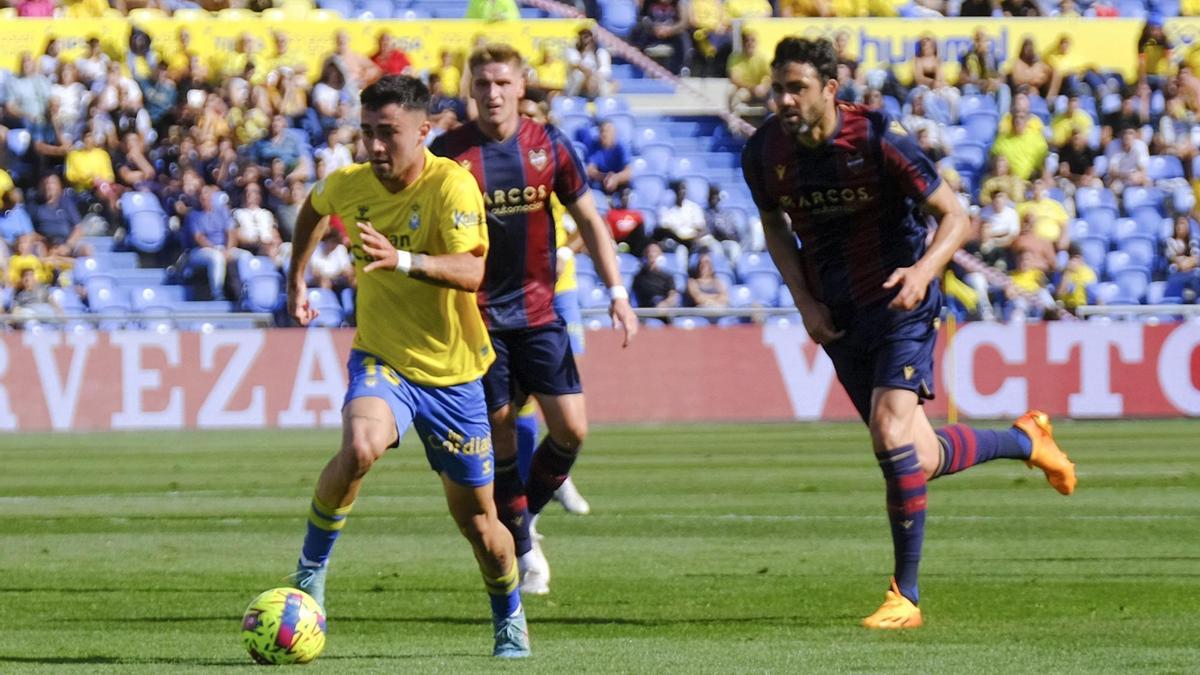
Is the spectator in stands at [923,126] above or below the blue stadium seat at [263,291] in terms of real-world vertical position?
above

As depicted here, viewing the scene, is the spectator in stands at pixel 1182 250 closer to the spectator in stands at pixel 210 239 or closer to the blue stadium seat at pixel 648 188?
the blue stadium seat at pixel 648 188

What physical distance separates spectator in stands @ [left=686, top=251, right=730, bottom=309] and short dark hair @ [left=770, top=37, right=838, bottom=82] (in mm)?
15435

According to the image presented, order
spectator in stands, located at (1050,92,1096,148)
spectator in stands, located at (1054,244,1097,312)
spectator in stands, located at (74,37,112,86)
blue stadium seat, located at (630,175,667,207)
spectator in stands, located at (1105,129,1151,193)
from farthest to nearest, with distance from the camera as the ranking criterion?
spectator in stands, located at (1050,92,1096,148)
spectator in stands, located at (1105,129,1151,193)
blue stadium seat, located at (630,175,667,207)
spectator in stands, located at (74,37,112,86)
spectator in stands, located at (1054,244,1097,312)

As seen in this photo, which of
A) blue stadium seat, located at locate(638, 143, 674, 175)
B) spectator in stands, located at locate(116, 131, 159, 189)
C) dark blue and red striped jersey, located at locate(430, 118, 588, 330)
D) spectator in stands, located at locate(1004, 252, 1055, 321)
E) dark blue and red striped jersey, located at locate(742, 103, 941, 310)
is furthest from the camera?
blue stadium seat, located at locate(638, 143, 674, 175)

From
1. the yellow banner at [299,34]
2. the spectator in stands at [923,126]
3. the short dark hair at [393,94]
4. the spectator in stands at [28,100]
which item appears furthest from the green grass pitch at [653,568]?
the yellow banner at [299,34]

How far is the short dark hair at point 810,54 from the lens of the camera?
8.32 metres

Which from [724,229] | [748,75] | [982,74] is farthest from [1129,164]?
[724,229]

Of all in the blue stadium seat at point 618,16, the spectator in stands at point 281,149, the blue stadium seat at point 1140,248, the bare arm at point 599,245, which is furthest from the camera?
the blue stadium seat at point 618,16

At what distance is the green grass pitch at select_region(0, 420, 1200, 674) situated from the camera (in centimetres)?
755

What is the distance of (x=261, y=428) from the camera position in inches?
883

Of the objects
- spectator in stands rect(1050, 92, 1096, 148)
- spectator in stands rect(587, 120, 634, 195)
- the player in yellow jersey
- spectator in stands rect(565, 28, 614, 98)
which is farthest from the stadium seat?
the player in yellow jersey

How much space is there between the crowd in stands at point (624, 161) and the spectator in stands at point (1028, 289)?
0.03m

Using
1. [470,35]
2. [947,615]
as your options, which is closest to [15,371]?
[470,35]

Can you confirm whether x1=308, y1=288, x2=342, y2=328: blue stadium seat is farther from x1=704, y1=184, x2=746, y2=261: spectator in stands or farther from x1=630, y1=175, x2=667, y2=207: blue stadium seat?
x1=704, y1=184, x2=746, y2=261: spectator in stands
